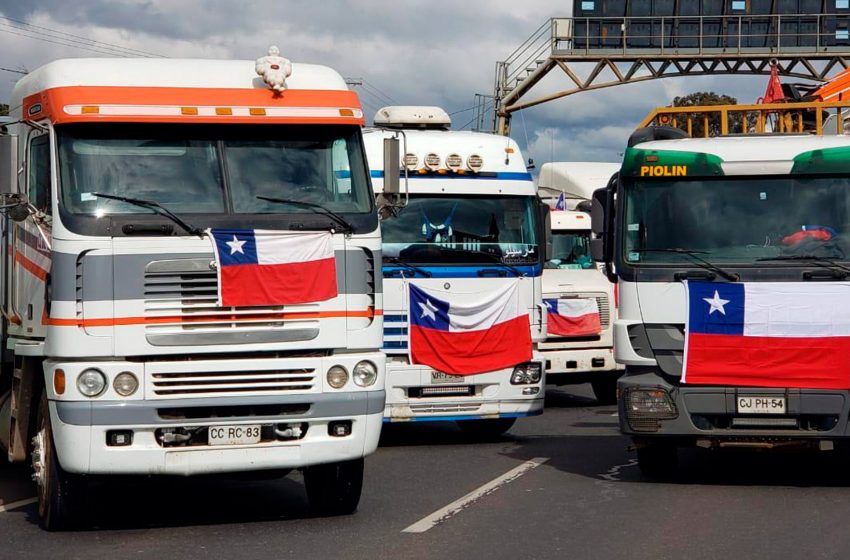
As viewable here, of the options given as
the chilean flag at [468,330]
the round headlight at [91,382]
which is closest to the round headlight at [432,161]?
the chilean flag at [468,330]

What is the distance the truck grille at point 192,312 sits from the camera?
370 inches

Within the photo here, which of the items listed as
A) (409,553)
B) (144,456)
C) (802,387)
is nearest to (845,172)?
(802,387)

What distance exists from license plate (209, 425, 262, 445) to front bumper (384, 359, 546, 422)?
4.90 m

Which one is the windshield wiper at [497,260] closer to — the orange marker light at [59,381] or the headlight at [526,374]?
the headlight at [526,374]

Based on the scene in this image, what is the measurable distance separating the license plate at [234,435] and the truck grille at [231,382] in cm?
23

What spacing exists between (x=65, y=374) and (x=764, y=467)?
6.72 m

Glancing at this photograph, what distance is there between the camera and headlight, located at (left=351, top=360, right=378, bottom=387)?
981 centimetres

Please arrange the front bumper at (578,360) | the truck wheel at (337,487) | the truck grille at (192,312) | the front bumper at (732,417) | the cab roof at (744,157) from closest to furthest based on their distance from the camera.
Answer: the truck grille at (192,312) → the truck wheel at (337,487) → the front bumper at (732,417) → the cab roof at (744,157) → the front bumper at (578,360)

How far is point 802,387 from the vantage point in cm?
1137

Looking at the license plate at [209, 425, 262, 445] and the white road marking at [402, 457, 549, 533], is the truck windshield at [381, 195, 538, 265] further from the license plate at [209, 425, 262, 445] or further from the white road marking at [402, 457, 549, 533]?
the license plate at [209, 425, 262, 445]

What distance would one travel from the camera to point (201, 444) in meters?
9.49

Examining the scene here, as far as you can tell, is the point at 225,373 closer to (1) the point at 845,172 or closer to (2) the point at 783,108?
(1) the point at 845,172

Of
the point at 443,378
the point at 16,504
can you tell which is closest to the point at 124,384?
the point at 16,504

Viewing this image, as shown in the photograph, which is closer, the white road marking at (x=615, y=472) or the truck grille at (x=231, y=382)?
the truck grille at (x=231, y=382)
